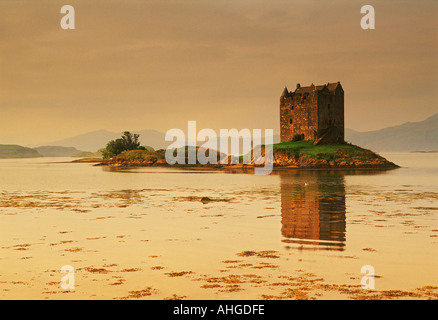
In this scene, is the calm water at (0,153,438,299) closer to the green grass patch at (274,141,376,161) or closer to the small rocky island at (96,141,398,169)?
the small rocky island at (96,141,398,169)

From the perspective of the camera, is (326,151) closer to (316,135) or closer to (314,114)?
(316,135)

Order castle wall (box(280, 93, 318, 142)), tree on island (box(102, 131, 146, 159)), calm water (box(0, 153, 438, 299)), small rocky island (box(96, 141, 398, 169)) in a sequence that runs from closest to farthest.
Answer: calm water (box(0, 153, 438, 299)) → small rocky island (box(96, 141, 398, 169)) → castle wall (box(280, 93, 318, 142)) → tree on island (box(102, 131, 146, 159))

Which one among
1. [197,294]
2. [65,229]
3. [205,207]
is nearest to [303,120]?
[205,207]

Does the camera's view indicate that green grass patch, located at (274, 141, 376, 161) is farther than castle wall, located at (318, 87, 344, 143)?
No

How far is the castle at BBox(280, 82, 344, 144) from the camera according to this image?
12581 centimetres

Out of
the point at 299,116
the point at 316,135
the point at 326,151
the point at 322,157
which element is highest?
the point at 299,116

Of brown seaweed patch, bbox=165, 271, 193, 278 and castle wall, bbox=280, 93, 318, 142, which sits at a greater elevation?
castle wall, bbox=280, 93, 318, 142

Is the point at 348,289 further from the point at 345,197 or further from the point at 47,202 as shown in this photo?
the point at 47,202

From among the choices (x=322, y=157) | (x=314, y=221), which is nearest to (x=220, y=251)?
(x=314, y=221)

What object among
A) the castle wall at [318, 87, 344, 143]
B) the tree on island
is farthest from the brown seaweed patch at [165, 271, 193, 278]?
the tree on island

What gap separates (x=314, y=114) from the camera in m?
126

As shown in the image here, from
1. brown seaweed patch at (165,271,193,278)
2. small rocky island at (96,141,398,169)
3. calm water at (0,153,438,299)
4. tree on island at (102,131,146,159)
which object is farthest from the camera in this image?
tree on island at (102,131,146,159)

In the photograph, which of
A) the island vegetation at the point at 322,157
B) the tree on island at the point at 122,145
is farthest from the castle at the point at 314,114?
the tree on island at the point at 122,145

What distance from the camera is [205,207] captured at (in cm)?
3050
